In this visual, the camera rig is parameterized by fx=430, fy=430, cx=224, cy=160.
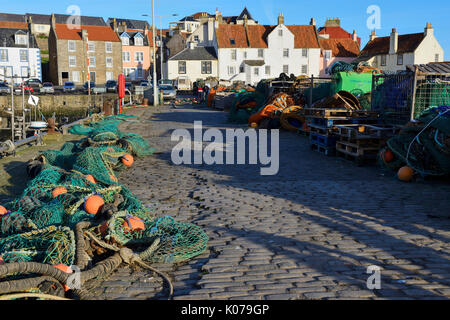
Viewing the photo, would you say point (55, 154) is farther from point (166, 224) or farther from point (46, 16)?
point (46, 16)

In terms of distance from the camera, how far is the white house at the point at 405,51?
165 ft

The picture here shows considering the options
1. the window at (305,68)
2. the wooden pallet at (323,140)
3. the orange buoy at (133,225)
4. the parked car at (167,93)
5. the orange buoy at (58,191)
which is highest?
the window at (305,68)

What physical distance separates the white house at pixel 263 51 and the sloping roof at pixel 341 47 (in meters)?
4.30

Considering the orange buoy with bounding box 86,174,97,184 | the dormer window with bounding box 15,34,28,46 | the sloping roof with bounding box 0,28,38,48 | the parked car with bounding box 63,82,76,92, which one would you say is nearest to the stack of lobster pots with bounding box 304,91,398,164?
the orange buoy with bounding box 86,174,97,184

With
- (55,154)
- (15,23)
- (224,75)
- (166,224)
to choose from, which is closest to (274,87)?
(55,154)

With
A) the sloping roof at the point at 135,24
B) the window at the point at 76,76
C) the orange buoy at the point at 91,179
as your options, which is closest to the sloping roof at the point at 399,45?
the window at the point at 76,76

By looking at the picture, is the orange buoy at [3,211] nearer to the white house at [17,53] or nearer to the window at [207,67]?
the window at [207,67]

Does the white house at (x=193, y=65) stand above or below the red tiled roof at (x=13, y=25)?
below

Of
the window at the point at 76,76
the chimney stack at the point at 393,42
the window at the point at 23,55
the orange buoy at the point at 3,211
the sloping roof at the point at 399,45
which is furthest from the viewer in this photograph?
the window at the point at 76,76

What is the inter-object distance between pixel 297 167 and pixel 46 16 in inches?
4024

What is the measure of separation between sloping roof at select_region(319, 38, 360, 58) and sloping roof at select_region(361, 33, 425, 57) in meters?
4.60

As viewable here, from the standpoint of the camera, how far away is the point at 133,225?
4789 mm

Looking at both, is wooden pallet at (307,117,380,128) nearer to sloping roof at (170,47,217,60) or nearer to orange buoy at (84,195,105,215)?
orange buoy at (84,195,105,215)
